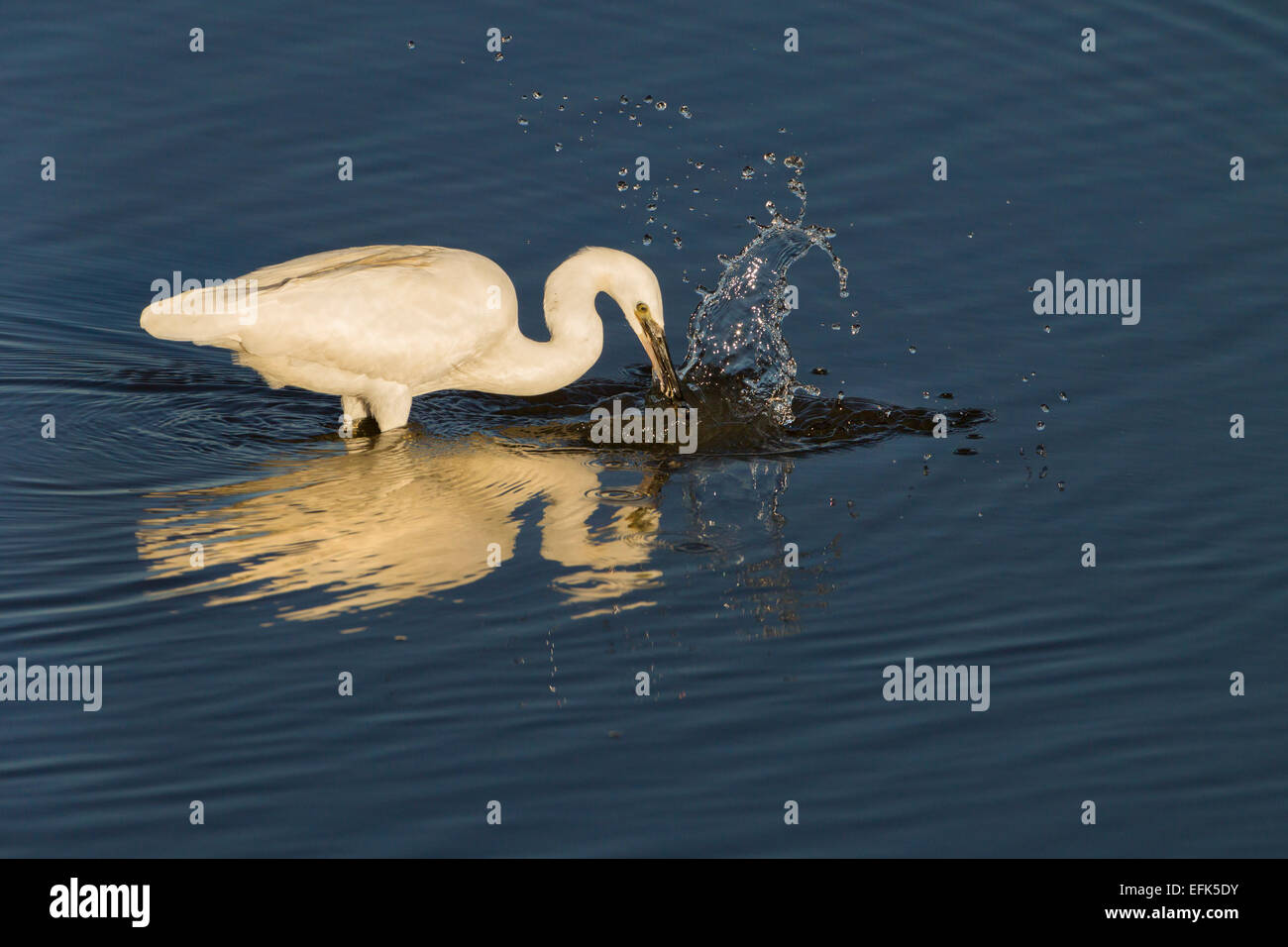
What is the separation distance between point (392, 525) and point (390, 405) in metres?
1.43

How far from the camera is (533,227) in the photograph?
40.0 ft

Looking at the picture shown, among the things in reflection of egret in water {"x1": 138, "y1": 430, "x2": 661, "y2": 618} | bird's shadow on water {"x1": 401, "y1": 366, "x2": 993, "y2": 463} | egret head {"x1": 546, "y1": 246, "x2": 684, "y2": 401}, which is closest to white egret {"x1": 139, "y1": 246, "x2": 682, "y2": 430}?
egret head {"x1": 546, "y1": 246, "x2": 684, "y2": 401}

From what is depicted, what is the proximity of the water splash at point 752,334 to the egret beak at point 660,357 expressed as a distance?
412mm

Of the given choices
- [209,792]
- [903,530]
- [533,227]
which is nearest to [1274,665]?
[903,530]

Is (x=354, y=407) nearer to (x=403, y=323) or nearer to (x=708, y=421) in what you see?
(x=403, y=323)

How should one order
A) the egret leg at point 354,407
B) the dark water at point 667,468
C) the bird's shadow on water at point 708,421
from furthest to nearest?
the egret leg at point 354,407 → the bird's shadow on water at point 708,421 → the dark water at point 667,468

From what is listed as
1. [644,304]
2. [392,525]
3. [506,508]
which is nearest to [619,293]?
[644,304]

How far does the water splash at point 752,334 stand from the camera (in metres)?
10.4

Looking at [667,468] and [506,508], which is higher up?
[667,468]

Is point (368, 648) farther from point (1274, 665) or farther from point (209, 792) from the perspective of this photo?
point (1274, 665)

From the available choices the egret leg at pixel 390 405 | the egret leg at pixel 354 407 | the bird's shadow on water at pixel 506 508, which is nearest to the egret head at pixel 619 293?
the bird's shadow on water at pixel 506 508

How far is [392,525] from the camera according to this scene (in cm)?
885

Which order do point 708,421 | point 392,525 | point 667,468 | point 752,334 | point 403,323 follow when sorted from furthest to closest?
point 752,334, point 708,421, point 403,323, point 667,468, point 392,525

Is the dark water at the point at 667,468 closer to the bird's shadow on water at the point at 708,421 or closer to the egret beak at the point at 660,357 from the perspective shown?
the bird's shadow on water at the point at 708,421
